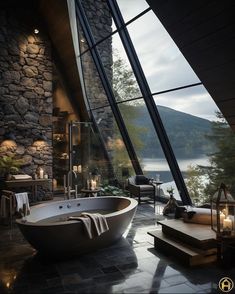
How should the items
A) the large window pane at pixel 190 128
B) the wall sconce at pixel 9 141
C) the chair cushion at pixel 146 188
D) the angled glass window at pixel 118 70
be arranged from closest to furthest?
the large window pane at pixel 190 128, the angled glass window at pixel 118 70, the chair cushion at pixel 146 188, the wall sconce at pixel 9 141

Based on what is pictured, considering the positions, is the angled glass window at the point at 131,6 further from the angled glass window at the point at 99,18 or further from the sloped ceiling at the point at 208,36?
the sloped ceiling at the point at 208,36

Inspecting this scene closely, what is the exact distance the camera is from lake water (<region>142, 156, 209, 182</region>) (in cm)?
543

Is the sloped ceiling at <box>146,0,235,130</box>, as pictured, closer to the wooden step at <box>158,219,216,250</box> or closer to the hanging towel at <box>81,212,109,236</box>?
the wooden step at <box>158,219,216,250</box>

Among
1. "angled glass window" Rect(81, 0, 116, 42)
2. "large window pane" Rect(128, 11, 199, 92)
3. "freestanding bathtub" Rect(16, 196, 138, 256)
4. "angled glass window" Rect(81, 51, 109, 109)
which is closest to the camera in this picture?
"freestanding bathtub" Rect(16, 196, 138, 256)

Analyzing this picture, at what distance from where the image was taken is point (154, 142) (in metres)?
6.33

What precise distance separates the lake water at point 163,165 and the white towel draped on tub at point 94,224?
92.7 inches

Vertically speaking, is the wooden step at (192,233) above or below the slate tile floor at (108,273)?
above

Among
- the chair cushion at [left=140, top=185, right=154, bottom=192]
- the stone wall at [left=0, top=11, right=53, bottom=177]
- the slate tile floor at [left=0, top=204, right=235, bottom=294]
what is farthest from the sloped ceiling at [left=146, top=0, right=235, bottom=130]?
the stone wall at [left=0, top=11, right=53, bottom=177]

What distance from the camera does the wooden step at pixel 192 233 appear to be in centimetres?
354

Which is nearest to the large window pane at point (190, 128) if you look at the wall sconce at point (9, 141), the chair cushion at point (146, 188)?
the chair cushion at point (146, 188)

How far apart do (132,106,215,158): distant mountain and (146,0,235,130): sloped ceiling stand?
1.40 meters

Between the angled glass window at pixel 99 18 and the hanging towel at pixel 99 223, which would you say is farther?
the angled glass window at pixel 99 18

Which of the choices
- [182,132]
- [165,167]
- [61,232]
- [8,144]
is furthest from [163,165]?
[8,144]

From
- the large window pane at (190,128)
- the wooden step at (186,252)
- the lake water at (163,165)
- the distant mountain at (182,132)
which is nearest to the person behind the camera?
the wooden step at (186,252)
